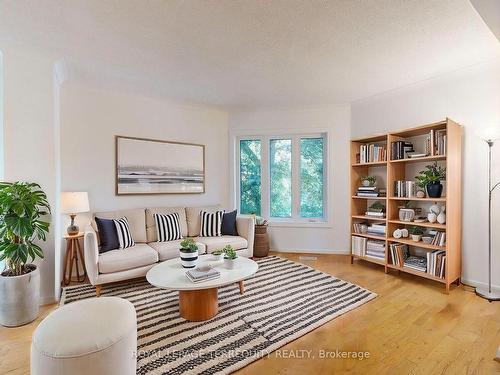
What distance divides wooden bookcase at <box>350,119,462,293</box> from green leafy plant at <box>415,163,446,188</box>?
9 cm

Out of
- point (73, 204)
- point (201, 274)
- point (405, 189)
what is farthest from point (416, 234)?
point (73, 204)

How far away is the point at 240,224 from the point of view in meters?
3.88

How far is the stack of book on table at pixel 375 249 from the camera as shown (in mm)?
3464

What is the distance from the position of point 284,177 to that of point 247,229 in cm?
132

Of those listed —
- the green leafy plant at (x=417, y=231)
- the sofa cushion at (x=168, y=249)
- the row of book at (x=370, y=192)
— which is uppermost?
the row of book at (x=370, y=192)

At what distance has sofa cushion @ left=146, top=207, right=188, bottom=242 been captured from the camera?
357 cm

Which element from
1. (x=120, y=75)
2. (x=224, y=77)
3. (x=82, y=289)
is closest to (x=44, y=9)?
(x=120, y=75)

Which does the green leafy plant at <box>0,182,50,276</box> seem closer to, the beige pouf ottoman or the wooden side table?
the wooden side table

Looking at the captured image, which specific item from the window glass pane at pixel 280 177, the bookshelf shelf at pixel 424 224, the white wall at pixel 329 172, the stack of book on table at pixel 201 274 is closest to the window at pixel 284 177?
the window glass pane at pixel 280 177

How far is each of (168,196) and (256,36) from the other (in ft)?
8.90

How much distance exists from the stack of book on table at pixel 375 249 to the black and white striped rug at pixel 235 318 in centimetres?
77

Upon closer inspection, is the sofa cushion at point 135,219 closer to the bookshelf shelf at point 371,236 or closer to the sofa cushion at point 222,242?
the sofa cushion at point 222,242

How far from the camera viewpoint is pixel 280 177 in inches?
183

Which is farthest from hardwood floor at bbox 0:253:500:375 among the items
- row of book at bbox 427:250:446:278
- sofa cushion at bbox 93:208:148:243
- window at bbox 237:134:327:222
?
window at bbox 237:134:327:222
